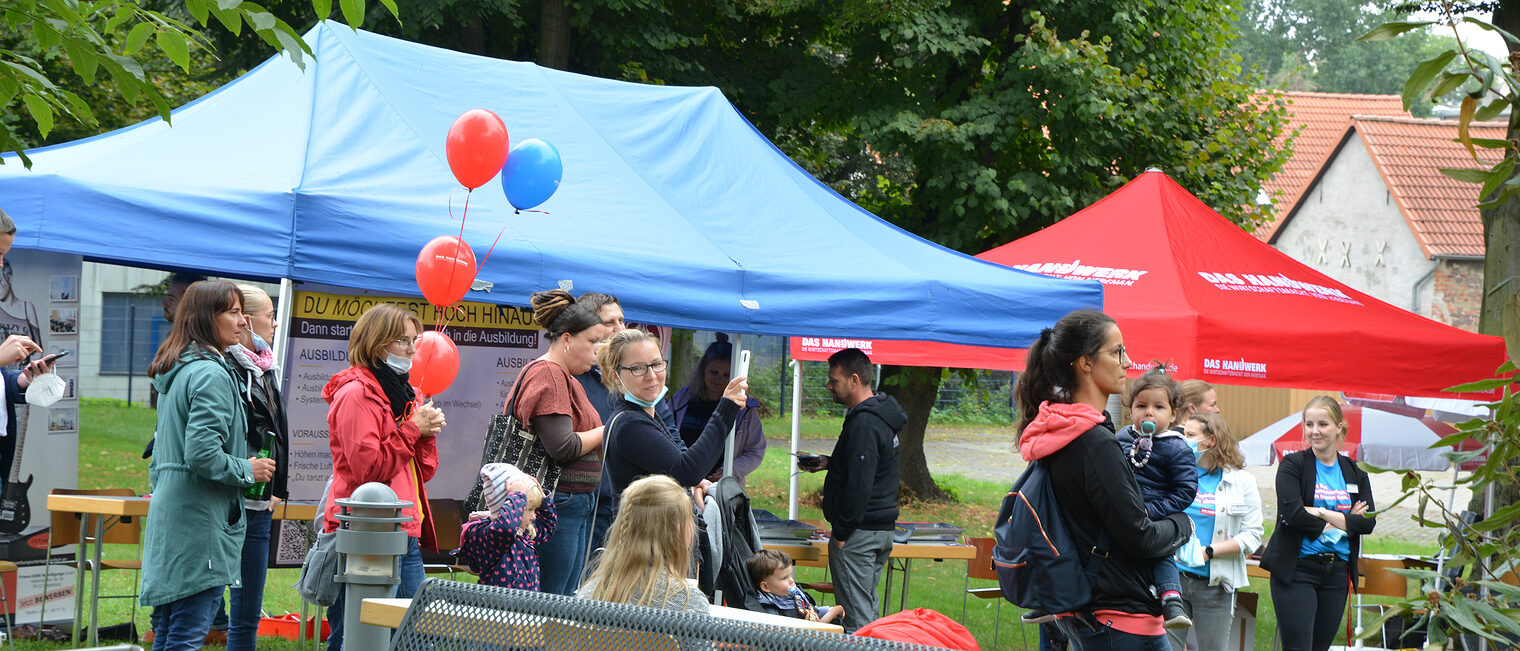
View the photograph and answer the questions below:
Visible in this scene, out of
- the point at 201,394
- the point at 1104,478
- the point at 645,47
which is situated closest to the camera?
the point at 1104,478

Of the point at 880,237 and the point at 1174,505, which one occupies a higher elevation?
the point at 880,237

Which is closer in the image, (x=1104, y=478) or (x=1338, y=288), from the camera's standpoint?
(x=1104, y=478)

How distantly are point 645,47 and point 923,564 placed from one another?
5744 millimetres

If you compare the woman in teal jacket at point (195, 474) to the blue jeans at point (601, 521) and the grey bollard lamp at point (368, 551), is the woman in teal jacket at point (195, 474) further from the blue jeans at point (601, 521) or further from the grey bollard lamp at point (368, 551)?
the grey bollard lamp at point (368, 551)

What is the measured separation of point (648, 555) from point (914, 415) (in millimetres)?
11176

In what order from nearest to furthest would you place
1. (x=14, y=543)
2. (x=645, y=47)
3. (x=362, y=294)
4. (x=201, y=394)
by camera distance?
(x=201, y=394)
(x=14, y=543)
(x=362, y=294)
(x=645, y=47)

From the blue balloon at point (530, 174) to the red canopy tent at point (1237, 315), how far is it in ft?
11.9

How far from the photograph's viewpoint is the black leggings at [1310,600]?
6.20m

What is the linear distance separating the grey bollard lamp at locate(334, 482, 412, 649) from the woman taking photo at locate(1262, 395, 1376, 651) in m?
4.87

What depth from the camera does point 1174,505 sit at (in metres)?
4.62

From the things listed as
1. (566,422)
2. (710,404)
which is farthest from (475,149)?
(710,404)

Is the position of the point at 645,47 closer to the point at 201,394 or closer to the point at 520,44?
the point at 520,44

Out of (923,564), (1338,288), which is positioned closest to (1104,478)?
(1338,288)

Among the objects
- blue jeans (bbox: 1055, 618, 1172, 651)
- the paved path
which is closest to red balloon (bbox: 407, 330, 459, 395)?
blue jeans (bbox: 1055, 618, 1172, 651)
